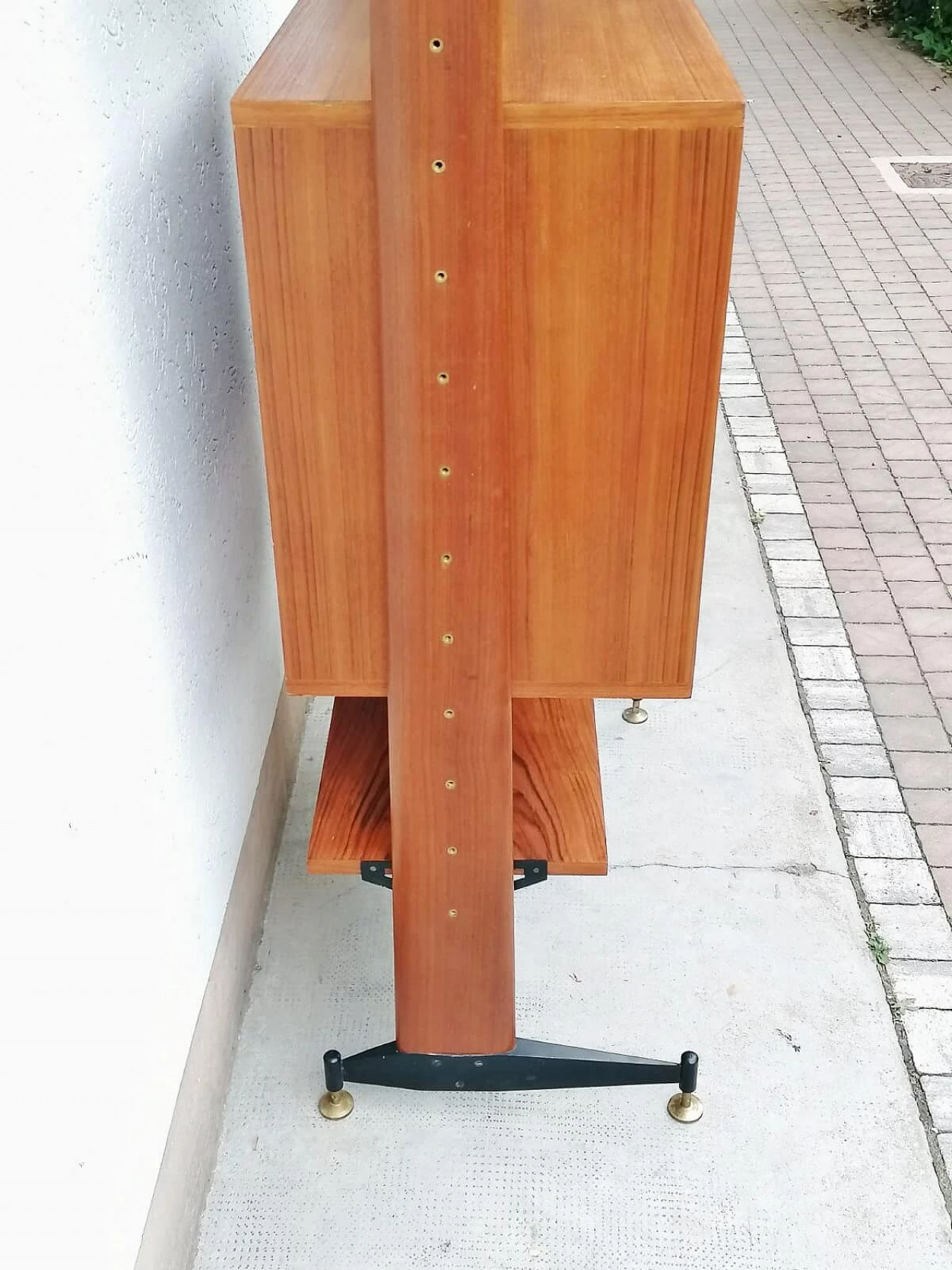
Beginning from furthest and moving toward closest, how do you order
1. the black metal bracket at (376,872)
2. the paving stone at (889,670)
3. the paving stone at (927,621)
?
1. the paving stone at (927,621)
2. the paving stone at (889,670)
3. the black metal bracket at (376,872)

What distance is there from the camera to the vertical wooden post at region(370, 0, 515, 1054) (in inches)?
44.1

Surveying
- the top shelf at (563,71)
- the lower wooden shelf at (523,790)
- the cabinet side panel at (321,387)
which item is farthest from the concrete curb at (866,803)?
the top shelf at (563,71)

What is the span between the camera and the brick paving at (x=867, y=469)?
2.33 meters

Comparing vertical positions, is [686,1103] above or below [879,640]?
above

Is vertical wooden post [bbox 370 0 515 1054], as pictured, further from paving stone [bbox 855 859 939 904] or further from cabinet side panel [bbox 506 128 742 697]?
paving stone [bbox 855 859 939 904]

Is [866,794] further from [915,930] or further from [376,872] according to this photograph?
[376,872]

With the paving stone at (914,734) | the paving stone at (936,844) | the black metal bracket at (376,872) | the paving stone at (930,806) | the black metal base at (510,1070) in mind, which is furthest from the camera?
the paving stone at (914,734)

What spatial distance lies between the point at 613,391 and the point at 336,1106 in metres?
1.22

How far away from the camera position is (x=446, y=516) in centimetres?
133

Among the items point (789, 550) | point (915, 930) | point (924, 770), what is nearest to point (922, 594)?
point (789, 550)

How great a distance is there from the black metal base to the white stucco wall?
0.94 ft

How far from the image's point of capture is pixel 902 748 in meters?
2.68

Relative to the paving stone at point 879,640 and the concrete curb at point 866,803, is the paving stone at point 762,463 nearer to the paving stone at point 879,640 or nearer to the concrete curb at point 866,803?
the concrete curb at point 866,803

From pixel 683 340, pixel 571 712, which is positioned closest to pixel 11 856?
pixel 683 340
